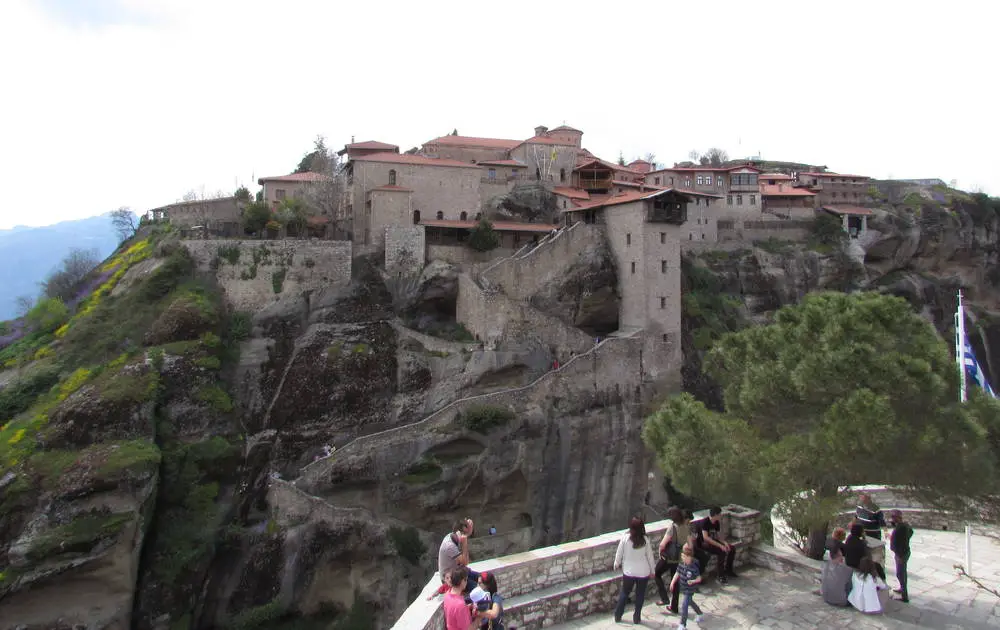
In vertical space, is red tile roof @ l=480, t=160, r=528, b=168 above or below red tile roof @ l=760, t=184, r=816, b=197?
above

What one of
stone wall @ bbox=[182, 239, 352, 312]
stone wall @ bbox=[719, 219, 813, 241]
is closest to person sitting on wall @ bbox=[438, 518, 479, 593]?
stone wall @ bbox=[182, 239, 352, 312]

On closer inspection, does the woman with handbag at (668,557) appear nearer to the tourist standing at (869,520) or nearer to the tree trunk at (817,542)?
the tree trunk at (817,542)

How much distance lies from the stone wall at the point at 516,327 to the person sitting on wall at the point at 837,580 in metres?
19.7

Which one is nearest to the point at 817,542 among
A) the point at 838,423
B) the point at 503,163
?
the point at 838,423

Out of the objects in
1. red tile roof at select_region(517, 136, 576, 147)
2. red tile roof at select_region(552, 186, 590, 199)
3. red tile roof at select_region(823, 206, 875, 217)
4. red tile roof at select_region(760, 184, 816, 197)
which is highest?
red tile roof at select_region(517, 136, 576, 147)

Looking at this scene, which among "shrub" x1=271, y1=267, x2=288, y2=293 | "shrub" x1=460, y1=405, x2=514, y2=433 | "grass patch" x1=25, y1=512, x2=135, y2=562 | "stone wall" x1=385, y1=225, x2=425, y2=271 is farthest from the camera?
"stone wall" x1=385, y1=225, x2=425, y2=271

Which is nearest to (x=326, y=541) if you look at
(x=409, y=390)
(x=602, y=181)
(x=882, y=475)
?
(x=409, y=390)

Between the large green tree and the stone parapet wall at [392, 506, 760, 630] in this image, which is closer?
the stone parapet wall at [392, 506, 760, 630]

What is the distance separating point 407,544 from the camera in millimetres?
24844

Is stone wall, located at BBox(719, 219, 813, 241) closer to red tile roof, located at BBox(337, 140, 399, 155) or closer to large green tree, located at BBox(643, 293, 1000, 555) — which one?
red tile roof, located at BBox(337, 140, 399, 155)

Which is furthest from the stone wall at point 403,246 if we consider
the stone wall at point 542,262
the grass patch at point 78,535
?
the grass patch at point 78,535

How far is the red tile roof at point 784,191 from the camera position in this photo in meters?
49.3

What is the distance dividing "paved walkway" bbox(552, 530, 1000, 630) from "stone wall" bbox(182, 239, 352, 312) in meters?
24.9

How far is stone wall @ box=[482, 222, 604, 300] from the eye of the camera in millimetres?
31562
